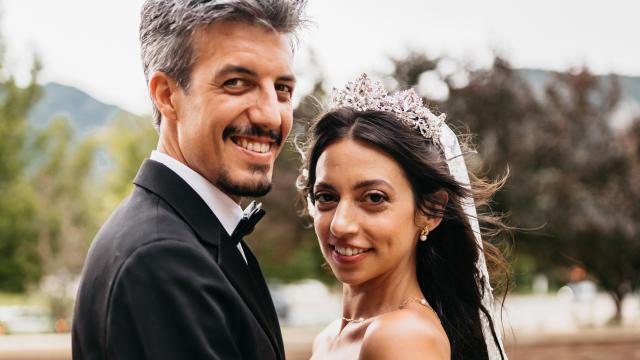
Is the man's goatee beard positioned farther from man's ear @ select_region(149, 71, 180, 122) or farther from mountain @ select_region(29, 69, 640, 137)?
mountain @ select_region(29, 69, 640, 137)

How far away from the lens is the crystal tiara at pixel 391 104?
131 inches

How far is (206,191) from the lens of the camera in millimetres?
2488

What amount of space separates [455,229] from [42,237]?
23595 mm

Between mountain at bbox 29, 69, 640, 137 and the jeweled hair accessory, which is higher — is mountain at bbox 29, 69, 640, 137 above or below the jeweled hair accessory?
below

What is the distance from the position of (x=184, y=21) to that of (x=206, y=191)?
514mm

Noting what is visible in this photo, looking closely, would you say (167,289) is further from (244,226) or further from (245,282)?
(244,226)

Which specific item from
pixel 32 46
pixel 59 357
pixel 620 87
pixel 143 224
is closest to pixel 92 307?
pixel 143 224

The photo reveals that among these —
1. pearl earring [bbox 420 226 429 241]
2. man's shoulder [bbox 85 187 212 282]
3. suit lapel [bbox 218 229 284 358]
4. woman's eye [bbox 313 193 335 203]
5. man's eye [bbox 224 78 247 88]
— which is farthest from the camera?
pearl earring [bbox 420 226 429 241]

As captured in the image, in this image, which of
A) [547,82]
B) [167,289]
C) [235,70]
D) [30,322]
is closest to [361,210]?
[235,70]

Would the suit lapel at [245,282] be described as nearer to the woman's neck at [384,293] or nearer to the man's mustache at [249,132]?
the man's mustache at [249,132]

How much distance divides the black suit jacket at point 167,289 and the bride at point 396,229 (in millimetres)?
632

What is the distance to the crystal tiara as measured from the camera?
3.32 m

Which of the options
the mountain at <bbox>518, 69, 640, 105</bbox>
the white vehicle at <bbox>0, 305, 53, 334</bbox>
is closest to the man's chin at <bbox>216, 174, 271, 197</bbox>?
the mountain at <bbox>518, 69, 640, 105</bbox>

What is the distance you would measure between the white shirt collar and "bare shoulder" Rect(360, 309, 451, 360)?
0.69 m
